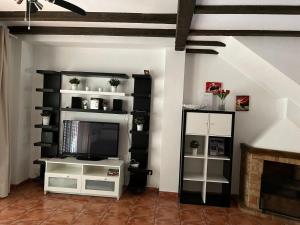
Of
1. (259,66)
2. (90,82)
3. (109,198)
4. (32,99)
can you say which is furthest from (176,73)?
(32,99)

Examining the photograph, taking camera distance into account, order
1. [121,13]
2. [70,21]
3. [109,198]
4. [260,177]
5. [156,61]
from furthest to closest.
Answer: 1. [156,61]
2. [109,198]
3. [260,177]
4. [70,21]
5. [121,13]

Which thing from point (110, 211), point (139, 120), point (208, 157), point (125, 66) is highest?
point (125, 66)

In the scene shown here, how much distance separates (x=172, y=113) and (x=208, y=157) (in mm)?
845

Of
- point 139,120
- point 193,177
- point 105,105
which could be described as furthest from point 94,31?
point 193,177

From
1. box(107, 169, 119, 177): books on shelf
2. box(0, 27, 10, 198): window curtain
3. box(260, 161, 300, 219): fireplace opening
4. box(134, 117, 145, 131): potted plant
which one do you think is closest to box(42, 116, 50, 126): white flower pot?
box(0, 27, 10, 198): window curtain

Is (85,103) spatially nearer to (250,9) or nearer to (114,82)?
(114,82)

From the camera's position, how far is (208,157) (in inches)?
142

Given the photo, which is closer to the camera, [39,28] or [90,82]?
[39,28]

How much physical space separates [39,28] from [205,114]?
2.72 m

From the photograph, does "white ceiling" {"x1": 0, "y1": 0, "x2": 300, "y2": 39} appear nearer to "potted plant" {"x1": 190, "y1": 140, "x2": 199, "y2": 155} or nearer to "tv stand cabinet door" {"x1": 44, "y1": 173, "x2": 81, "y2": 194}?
"potted plant" {"x1": 190, "y1": 140, "x2": 199, "y2": 155}

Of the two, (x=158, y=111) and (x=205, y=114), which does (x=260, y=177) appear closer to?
(x=205, y=114)

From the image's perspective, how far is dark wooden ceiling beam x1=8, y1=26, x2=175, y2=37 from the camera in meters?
3.34

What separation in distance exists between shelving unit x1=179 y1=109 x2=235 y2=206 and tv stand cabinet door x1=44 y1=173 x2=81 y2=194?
154cm

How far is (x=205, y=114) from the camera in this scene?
3.56 meters
